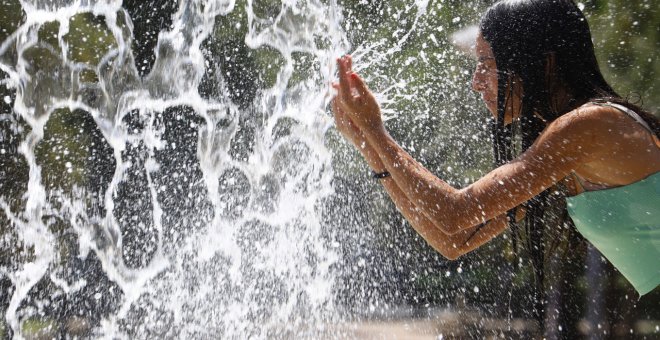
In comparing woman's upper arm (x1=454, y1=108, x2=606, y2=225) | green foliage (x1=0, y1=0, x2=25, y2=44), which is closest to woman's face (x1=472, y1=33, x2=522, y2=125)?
woman's upper arm (x1=454, y1=108, x2=606, y2=225)

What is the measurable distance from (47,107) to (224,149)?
1996mm

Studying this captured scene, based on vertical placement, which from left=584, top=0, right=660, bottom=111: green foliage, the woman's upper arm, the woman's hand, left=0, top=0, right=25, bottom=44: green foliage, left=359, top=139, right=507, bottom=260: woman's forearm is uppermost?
left=0, top=0, right=25, bottom=44: green foliage

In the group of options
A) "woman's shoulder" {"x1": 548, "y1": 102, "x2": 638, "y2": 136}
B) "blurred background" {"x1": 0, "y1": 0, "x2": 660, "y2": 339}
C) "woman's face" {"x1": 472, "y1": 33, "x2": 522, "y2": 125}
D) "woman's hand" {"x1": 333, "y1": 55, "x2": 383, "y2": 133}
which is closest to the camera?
"woman's shoulder" {"x1": 548, "y1": 102, "x2": 638, "y2": 136}

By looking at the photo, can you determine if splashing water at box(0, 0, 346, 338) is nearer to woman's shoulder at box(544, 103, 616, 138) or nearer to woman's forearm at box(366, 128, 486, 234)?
woman's forearm at box(366, 128, 486, 234)

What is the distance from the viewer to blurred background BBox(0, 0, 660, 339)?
5.60 m

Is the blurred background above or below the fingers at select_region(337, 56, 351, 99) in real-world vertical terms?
below

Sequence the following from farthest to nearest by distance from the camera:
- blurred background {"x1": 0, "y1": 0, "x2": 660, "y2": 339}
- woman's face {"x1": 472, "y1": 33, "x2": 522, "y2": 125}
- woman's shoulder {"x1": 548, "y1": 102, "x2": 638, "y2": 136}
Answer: blurred background {"x1": 0, "y1": 0, "x2": 660, "y2": 339} → woman's face {"x1": 472, "y1": 33, "x2": 522, "y2": 125} → woman's shoulder {"x1": 548, "y1": 102, "x2": 638, "y2": 136}

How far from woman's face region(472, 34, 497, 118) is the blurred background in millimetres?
2367

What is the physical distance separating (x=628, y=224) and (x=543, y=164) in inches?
10.8

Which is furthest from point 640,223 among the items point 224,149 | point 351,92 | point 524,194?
point 224,149

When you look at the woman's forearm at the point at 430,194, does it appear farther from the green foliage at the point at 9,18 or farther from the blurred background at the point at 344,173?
the green foliage at the point at 9,18

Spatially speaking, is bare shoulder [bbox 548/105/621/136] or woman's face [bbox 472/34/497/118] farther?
woman's face [bbox 472/34/497/118]

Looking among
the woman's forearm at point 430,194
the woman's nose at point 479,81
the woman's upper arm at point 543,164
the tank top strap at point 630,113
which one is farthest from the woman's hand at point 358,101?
the tank top strap at point 630,113

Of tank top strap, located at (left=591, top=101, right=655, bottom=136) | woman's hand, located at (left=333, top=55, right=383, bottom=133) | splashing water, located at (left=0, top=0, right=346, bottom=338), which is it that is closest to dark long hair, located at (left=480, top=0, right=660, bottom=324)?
tank top strap, located at (left=591, top=101, right=655, bottom=136)
